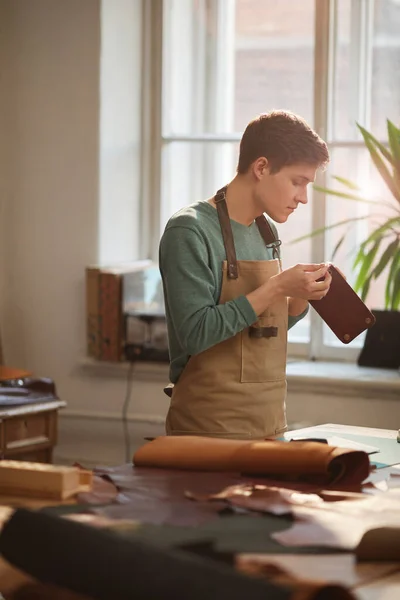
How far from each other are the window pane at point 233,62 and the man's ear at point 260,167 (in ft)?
6.39

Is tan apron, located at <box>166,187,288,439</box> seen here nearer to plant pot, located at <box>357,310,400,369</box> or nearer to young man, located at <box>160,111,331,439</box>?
young man, located at <box>160,111,331,439</box>

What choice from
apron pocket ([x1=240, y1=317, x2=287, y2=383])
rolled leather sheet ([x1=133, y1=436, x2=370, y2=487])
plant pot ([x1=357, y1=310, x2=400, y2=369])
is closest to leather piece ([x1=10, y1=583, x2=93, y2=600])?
rolled leather sheet ([x1=133, y1=436, x2=370, y2=487])

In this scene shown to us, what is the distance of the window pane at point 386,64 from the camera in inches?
167

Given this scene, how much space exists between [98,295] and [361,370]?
3.70 ft

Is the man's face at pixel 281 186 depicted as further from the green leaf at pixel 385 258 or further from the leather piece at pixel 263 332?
the green leaf at pixel 385 258

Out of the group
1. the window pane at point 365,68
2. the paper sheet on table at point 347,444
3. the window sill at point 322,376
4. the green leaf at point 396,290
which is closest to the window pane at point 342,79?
the window pane at point 365,68

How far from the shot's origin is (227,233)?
99.0 inches

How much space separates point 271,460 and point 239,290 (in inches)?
30.2

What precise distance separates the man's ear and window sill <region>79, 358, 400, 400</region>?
5.23 ft

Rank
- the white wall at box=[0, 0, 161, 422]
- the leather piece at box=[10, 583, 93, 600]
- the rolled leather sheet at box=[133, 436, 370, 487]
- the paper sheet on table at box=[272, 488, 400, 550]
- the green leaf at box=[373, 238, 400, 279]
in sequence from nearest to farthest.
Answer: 1. the leather piece at box=[10, 583, 93, 600]
2. the paper sheet on table at box=[272, 488, 400, 550]
3. the rolled leather sheet at box=[133, 436, 370, 487]
4. the green leaf at box=[373, 238, 400, 279]
5. the white wall at box=[0, 0, 161, 422]

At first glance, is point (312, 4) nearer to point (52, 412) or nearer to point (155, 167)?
point (155, 167)

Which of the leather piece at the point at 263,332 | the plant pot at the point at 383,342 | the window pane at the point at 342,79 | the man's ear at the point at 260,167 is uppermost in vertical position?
the window pane at the point at 342,79

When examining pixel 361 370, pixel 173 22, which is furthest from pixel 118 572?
pixel 173 22

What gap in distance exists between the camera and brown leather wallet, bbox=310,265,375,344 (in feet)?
8.07
